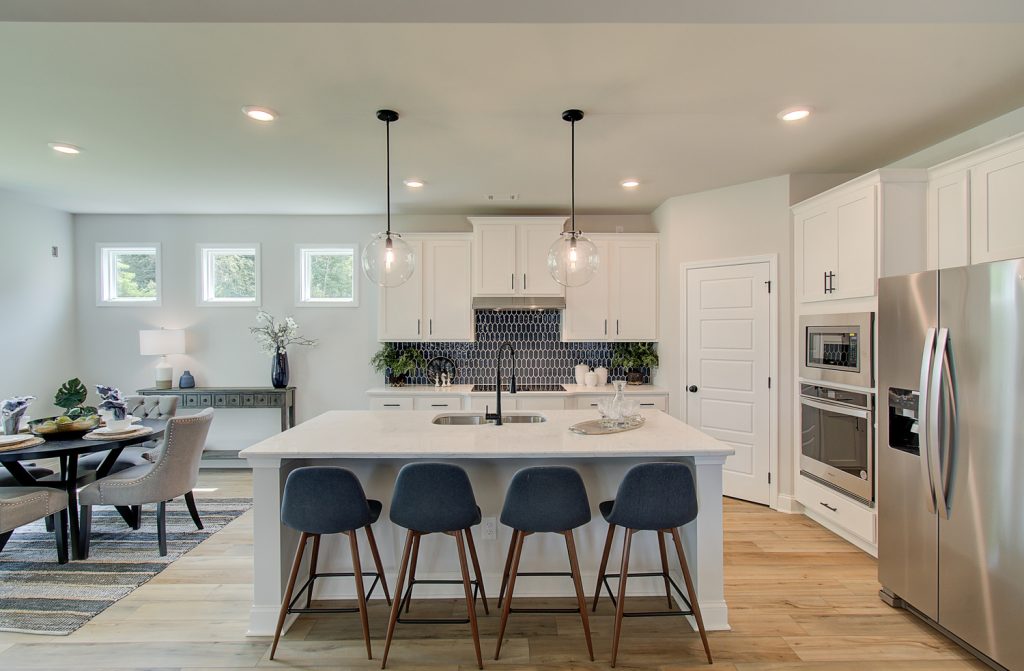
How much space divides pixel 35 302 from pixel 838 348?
7.06 metres

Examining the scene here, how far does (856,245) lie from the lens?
3.14 m

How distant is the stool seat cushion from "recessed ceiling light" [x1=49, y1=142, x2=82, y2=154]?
365 centimetres

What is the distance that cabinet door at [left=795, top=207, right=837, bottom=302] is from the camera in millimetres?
3381

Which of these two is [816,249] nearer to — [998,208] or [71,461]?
[998,208]

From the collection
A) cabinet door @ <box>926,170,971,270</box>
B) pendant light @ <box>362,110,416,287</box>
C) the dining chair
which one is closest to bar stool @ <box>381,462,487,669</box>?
pendant light @ <box>362,110,416,287</box>

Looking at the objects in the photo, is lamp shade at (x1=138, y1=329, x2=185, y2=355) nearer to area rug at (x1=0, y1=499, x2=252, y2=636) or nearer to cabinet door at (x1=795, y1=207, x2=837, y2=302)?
area rug at (x1=0, y1=499, x2=252, y2=636)

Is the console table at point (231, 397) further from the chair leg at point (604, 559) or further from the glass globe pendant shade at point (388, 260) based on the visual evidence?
the chair leg at point (604, 559)

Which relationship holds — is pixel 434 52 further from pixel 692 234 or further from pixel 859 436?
pixel 859 436

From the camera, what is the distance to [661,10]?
1507 millimetres

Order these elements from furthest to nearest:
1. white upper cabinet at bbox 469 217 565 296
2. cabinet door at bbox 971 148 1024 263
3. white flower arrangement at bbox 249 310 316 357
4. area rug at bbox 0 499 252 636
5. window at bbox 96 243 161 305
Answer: window at bbox 96 243 161 305, white flower arrangement at bbox 249 310 316 357, white upper cabinet at bbox 469 217 565 296, area rug at bbox 0 499 252 636, cabinet door at bbox 971 148 1024 263

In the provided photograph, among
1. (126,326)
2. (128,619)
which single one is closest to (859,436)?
(128,619)

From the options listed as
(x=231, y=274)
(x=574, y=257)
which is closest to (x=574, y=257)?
(x=574, y=257)

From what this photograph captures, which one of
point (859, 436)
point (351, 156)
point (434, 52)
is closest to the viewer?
point (434, 52)

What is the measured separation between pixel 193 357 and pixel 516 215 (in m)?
3.82
